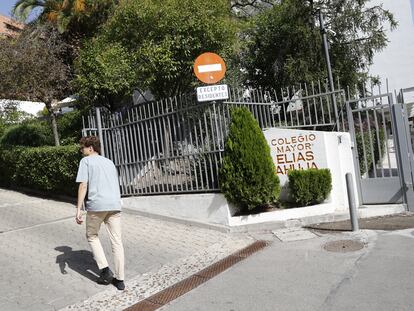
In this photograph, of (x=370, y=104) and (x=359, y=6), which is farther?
(x=359, y=6)

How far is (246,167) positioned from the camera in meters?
7.49

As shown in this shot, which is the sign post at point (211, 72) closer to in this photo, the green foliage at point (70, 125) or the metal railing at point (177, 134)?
the metal railing at point (177, 134)

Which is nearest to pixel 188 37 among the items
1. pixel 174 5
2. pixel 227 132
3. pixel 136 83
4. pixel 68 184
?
pixel 174 5

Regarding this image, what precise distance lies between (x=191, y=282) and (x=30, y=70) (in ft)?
24.2

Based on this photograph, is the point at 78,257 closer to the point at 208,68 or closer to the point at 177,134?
the point at 177,134

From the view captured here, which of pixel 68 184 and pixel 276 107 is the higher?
pixel 276 107

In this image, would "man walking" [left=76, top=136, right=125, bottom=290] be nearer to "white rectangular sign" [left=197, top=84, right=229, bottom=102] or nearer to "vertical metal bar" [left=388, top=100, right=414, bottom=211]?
"white rectangular sign" [left=197, top=84, right=229, bottom=102]

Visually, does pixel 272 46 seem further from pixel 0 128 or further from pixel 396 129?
pixel 0 128

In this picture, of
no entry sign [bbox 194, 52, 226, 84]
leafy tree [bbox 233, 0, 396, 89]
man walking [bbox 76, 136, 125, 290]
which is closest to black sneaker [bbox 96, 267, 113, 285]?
man walking [bbox 76, 136, 125, 290]

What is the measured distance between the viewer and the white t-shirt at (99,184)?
16.8 ft

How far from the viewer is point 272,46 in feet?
46.9

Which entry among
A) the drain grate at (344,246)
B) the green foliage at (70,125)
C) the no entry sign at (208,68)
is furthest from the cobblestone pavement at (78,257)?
the green foliage at (70,125)

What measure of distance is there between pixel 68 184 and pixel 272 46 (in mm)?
7675

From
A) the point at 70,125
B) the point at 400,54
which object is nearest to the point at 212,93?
the point at 70,125
